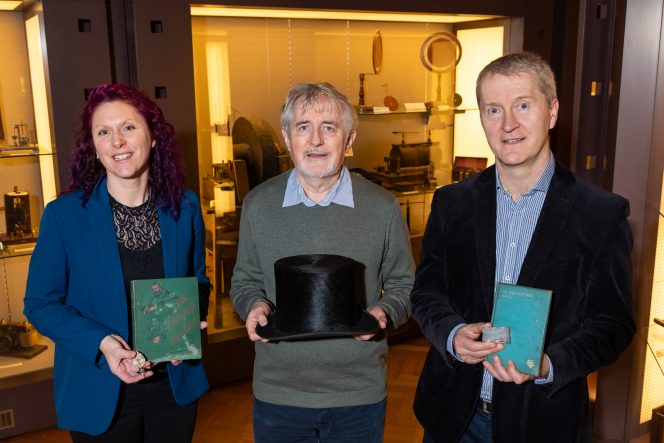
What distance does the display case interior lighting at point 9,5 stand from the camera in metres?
3.67

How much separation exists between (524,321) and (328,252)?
73cm

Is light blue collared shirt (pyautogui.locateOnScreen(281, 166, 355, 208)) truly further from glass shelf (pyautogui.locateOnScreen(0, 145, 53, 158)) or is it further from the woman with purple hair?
glass shelf (pyautogui.locateOnScreen(0, 145, 53, 158))

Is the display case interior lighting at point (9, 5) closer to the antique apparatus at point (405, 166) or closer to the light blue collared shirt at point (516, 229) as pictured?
the antique apparatus at point (405, 166)

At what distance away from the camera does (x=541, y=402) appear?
1.93 metres

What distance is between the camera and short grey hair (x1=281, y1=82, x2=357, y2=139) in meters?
2.21

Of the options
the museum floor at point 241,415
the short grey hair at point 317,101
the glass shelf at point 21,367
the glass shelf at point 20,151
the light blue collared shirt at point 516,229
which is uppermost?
the short grey hair at point 317,101

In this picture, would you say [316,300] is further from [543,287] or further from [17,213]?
[17,213]

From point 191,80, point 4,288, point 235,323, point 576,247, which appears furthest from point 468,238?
point 4,288

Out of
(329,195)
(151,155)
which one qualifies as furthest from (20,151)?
(329,195)

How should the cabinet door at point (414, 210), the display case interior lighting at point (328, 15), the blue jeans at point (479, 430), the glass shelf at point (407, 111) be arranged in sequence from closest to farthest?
the blue jeans at point (479, 430), the display case interior lighting at point (328, 15), the glass shelf at point (407, 111), the cabinet door at point (414, 210)

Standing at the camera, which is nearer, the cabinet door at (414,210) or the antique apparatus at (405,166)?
the antique apparatus at (405,166)

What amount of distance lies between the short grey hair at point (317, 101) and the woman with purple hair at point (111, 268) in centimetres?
50

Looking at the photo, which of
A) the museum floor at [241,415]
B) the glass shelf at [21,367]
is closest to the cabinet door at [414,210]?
the museum floor at [241,415]

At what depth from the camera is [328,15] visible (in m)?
4.64
